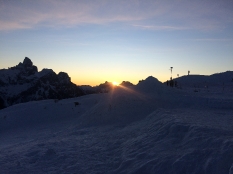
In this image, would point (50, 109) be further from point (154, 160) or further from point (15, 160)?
point (154, 160)

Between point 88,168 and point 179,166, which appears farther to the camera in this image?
point 88,168

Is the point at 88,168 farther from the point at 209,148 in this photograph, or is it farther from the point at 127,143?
the point at 209,148

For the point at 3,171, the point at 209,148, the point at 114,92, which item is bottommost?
the point at 3,171

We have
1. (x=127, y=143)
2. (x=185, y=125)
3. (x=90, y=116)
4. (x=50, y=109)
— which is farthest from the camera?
(x=50, y=109)

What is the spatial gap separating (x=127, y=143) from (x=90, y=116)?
31.3 ft

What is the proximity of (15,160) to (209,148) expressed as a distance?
763cm

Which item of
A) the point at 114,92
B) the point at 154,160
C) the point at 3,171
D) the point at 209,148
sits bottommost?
the point at 3,171

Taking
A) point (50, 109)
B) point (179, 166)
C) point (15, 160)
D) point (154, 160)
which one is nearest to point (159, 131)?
point (154, 160)

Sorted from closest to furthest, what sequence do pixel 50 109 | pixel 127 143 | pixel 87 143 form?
pixel 127 143, pixel 87 143, pixel 50 109

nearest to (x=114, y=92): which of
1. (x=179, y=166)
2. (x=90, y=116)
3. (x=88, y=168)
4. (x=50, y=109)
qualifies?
(x=90, y=116)

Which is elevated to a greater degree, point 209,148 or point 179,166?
point 209,148

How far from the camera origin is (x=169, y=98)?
20.2 meters

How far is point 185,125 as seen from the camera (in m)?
9.40

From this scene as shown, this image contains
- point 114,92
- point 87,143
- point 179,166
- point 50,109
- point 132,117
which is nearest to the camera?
point 179,166
